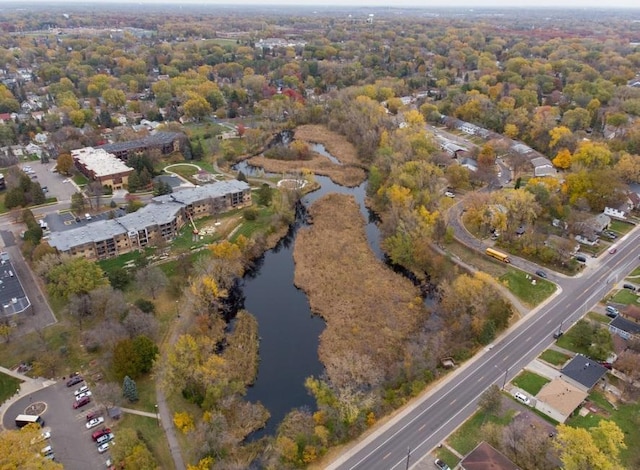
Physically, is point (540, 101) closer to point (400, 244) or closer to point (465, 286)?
point (400, 244)

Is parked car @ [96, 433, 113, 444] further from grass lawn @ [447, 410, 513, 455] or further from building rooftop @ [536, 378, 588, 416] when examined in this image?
building rooftop @ [536, 378, 588, 416]

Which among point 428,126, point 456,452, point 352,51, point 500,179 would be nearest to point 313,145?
point 428,126

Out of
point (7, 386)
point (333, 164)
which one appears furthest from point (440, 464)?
point (333, 164)

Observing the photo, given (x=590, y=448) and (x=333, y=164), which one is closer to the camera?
(x=590, y=448)

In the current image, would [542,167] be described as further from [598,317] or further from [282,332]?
[282,332]

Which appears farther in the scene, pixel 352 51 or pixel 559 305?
pixel 352 51
